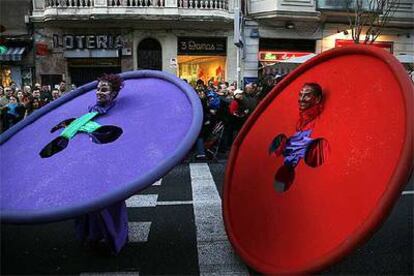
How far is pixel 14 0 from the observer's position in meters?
20.5

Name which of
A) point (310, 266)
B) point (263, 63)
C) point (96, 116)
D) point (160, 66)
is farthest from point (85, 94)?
point (263, 63)

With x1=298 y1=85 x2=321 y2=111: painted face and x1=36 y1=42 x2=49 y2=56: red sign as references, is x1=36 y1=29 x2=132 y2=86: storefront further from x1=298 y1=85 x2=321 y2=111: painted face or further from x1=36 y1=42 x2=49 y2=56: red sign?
x1=298 y1=85 x2=321 y2=111: painted face

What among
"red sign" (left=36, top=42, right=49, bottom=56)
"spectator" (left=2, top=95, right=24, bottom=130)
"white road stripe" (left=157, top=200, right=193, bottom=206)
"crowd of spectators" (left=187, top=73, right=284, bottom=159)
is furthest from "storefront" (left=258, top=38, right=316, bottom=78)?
"white road stripe" (left=157, top=200, right=193, bottom=206)

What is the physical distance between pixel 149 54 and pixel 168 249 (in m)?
16.3

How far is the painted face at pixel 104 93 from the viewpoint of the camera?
4.88m

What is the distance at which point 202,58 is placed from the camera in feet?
69.7

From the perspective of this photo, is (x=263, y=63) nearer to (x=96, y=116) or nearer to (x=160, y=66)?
(x=160, y=66)

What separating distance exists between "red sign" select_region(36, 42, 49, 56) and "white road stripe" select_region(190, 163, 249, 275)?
14.0 meters

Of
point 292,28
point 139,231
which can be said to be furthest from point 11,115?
point 292,28

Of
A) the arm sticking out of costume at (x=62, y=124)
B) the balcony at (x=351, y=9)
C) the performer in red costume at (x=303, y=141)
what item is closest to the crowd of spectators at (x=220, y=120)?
the arm sticking out of costume at (x=62, y=124)

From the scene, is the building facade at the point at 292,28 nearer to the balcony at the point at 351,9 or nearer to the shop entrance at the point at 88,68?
the balcony at the point at 351,9

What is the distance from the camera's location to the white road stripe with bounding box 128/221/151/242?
17.2 ft

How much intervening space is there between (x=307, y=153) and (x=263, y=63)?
1745 cm

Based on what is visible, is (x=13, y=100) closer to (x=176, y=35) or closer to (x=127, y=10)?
(x=127, y=10)
